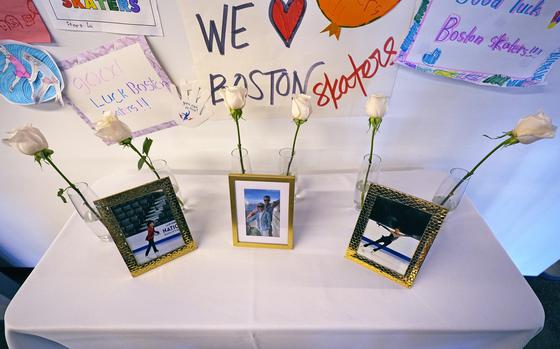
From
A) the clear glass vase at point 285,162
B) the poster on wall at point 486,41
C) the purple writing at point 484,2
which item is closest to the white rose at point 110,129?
the clear glass vase at point 285,162

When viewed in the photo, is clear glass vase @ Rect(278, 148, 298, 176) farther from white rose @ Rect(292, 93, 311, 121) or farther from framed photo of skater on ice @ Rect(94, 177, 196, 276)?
framed photo of skater on ice @ Rect(94, 177, 196, 276)

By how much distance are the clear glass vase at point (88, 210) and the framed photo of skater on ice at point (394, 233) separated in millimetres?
665

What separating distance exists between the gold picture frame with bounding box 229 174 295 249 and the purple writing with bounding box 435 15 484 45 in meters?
0.54

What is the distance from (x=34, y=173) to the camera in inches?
39.6

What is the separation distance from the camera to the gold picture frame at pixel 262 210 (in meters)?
0.64

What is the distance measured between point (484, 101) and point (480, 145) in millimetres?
171

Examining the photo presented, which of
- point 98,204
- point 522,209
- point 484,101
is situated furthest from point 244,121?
point 522,209

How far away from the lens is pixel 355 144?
0.93m

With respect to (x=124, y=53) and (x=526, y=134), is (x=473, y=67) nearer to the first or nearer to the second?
(x=526, y=134)

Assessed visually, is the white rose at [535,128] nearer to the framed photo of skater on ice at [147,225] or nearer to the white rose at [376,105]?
the white rose at [376,105]

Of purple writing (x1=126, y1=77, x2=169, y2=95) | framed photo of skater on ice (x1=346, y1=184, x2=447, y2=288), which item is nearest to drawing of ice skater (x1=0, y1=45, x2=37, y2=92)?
purple writing (x1=126, y1=77, x2=169, y2=95)

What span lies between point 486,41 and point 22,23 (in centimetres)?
117

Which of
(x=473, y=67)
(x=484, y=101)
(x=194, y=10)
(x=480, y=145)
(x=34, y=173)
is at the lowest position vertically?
(x=34, y=173)

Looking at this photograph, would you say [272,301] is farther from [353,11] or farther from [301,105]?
[353,11]
